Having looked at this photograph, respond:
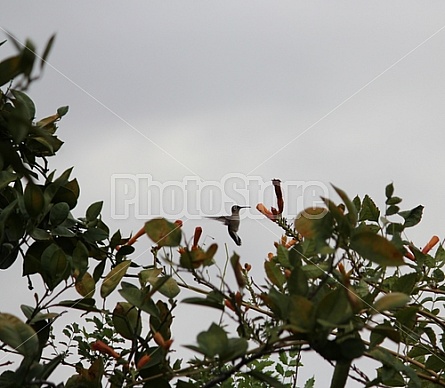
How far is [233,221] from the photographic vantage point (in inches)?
99.8

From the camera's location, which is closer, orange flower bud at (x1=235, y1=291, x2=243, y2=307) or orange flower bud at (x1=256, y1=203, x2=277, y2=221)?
orange flower bud at (x1=235, y1=291, x2=243, y2=307)

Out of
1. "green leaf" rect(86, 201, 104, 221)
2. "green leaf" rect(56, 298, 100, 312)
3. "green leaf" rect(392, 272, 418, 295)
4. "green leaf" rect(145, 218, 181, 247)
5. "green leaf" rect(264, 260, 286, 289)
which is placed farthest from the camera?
"green leaf" rect(86, 201, 104, 221)

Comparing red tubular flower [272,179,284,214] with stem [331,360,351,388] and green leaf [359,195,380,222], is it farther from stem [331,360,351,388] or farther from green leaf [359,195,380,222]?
stem [331,360,351,388]

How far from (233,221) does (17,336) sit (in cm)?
125

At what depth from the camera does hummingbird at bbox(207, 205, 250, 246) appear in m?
2.48

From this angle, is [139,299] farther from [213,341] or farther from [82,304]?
[213,341]

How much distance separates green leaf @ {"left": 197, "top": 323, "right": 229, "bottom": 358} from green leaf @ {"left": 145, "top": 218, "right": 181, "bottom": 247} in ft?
0.86

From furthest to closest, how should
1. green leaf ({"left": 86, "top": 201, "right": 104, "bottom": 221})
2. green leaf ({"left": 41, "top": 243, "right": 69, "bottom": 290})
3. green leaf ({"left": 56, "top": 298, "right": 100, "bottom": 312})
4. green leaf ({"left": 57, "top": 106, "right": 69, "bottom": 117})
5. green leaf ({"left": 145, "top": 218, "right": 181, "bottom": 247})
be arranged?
green leaf ({"left": 57, "top": 106, "right": 69, "bottom": 117}) → green leaf ({"left": 86, "top": 201, "right": 104, "bottom": 221}) → green leaf ({"left": 56, "top": 298, "right": 100, "bottom": 312}) → green leaf ({"left": 41, "top": 243, "right": 69, "bottom": 290}) → green leaf ({"left": 145, "top": 218, "right": 181, "bottom": 247})

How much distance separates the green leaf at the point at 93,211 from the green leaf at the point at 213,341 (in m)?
1.08

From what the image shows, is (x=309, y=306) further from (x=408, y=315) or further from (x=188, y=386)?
(x=408, y=315)

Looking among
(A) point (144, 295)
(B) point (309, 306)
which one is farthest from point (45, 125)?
(B) point (309, 306)

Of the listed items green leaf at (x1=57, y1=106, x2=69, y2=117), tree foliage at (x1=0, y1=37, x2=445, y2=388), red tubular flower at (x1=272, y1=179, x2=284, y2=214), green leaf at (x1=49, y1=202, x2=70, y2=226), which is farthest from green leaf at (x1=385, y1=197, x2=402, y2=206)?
green leaf at (x1=57, y1=106, x2=69, y2=117)

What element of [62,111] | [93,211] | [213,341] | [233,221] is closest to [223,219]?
[233,221]

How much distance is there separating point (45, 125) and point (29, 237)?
535 mm
